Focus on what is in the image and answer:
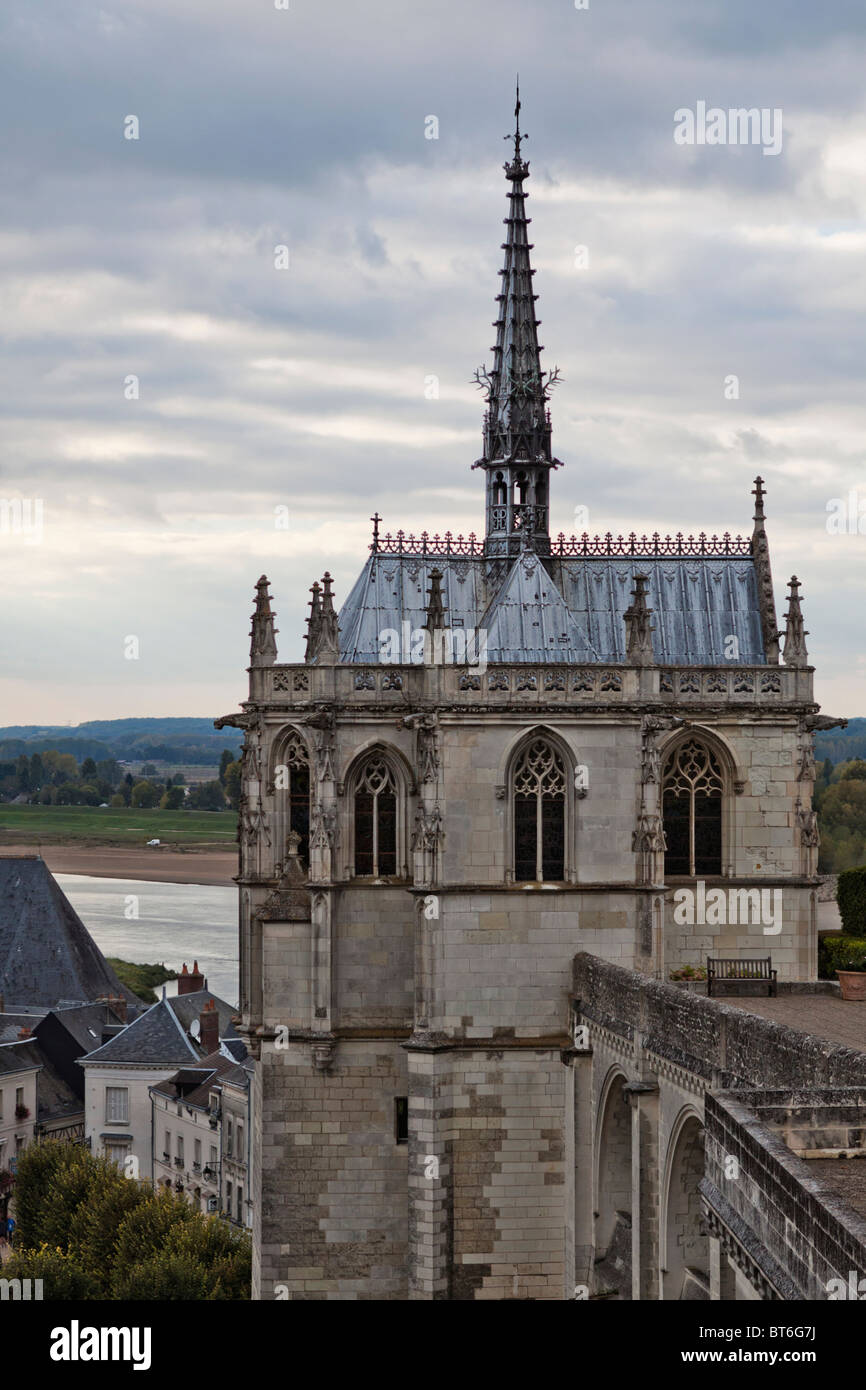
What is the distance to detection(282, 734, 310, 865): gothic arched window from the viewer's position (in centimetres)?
4338

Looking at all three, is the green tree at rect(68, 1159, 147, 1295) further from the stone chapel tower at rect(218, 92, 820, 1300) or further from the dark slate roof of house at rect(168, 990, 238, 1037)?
the dark slate roof of house at rect(168, 990, 238, 1037)

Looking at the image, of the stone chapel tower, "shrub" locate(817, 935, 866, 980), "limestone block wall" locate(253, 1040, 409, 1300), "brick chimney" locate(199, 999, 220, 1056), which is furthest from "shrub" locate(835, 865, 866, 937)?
"brick chimney" locate(199, 999, 220, 1056)

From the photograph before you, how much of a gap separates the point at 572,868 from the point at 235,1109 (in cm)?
4097

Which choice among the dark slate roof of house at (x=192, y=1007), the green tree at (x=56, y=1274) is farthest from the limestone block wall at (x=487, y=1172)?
the dark slate roof of house at (x=192, y=1007)

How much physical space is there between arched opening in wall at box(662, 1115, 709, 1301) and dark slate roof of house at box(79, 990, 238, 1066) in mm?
61235

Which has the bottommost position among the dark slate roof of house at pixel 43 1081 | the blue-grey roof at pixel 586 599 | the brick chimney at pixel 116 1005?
the dark slate roof of house at pixel 43 1081

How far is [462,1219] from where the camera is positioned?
40156mm

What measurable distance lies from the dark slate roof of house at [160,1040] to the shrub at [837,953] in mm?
45833

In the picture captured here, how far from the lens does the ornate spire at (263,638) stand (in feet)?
144

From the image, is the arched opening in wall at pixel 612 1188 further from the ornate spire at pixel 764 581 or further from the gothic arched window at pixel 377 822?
the ornate spire at pixel 764 581

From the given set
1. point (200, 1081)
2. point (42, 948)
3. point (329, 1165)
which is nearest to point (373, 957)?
point (329, 1165)

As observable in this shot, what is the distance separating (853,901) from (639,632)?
1482cm

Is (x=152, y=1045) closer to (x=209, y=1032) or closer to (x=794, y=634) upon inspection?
(x=209, y=1032)
